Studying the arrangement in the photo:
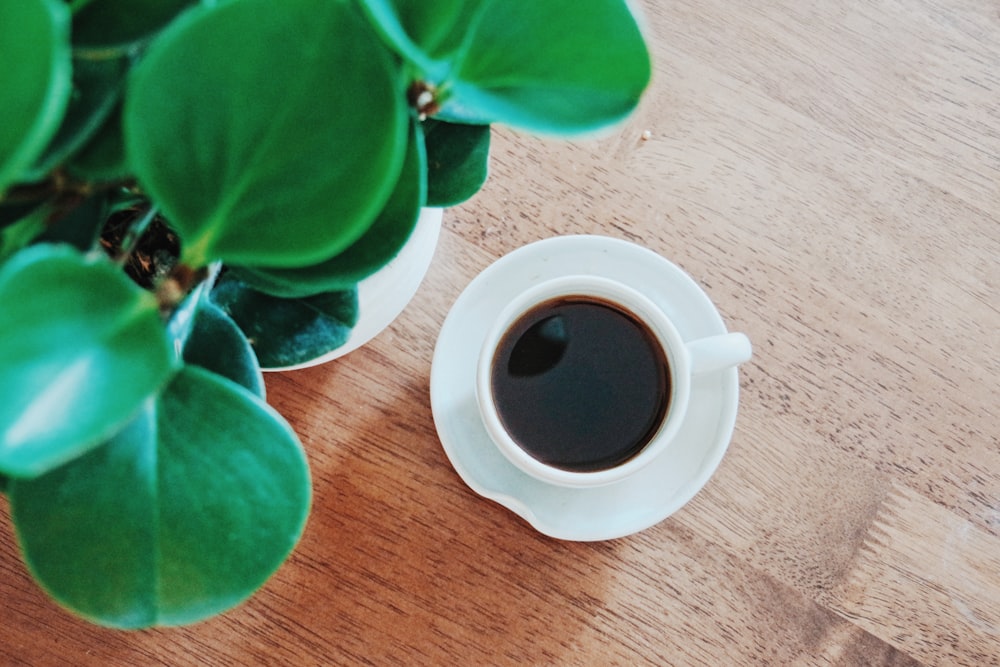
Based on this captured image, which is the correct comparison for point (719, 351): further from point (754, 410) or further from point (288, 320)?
point (288, 320)

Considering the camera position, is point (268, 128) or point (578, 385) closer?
point (268, 128)

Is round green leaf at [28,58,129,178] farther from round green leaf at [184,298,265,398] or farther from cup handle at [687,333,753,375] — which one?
cup handle at [687,333,753,375]

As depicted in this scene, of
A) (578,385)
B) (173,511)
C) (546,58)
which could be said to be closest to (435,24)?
(546,58)

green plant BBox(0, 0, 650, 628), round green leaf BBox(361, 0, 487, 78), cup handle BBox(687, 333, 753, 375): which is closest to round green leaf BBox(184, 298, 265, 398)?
green plant BBox(0, 0, 650, 628)

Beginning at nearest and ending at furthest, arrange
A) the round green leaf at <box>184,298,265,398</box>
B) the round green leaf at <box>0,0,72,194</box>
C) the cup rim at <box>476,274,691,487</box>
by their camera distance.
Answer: the round green leaf at <box>0,0,72,194</box>
the round green leaf at <box>184,298,265,398</box>
the cup rim at <box>476,274,691,487</box>

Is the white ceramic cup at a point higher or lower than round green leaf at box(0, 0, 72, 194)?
lower

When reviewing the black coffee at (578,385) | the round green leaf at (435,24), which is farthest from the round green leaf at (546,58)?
the black coffee at (578,385)

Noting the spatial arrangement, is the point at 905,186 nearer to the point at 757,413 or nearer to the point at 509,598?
the point at 757,413
